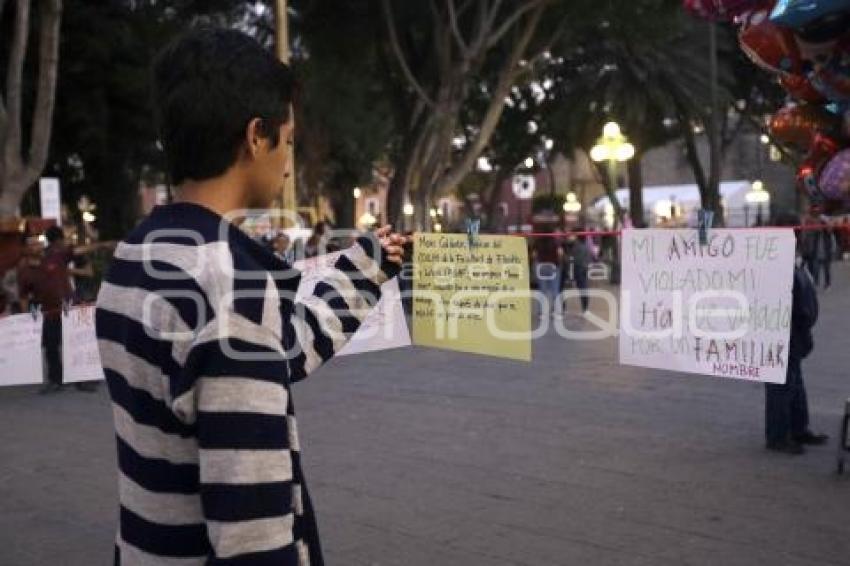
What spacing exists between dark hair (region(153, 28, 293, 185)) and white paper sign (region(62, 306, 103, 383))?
178 inches

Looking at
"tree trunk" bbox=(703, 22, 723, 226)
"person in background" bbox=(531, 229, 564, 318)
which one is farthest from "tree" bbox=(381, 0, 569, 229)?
"tree trunk" bbox=(703, 22, 723, 226)

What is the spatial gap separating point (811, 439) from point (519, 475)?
85.9 inches

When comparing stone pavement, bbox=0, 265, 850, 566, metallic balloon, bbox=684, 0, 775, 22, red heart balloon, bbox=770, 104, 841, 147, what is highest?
metallic balloon, bbox=684, 0, 775, 22

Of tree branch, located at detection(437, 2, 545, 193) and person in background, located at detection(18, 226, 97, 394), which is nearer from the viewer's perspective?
person in background, located at detection(18, 226, 97, 394)

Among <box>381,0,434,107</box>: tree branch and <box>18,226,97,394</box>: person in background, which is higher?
<box>381,0,434,107</box>: tree branch

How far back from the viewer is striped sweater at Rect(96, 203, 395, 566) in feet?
5.19

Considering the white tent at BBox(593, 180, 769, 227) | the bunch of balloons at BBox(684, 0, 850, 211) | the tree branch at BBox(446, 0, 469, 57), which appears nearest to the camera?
the bunch of balloons at BBox(684, 0, 850, 211)

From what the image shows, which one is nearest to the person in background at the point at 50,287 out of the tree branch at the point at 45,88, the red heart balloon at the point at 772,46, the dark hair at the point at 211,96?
the tree branch at the point at 45,88

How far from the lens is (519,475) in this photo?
5.98 metres

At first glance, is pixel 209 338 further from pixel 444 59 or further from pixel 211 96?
pixel 444 59

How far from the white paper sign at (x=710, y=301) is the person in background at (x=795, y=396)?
223 cm

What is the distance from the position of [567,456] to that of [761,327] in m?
2.42

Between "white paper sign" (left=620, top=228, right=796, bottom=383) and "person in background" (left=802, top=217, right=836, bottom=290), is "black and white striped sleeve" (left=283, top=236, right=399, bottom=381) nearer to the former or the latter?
"white paper sign" (left=620, top=228, right=796, bottom=383)

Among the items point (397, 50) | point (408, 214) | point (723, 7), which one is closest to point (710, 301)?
point (723, 7)
